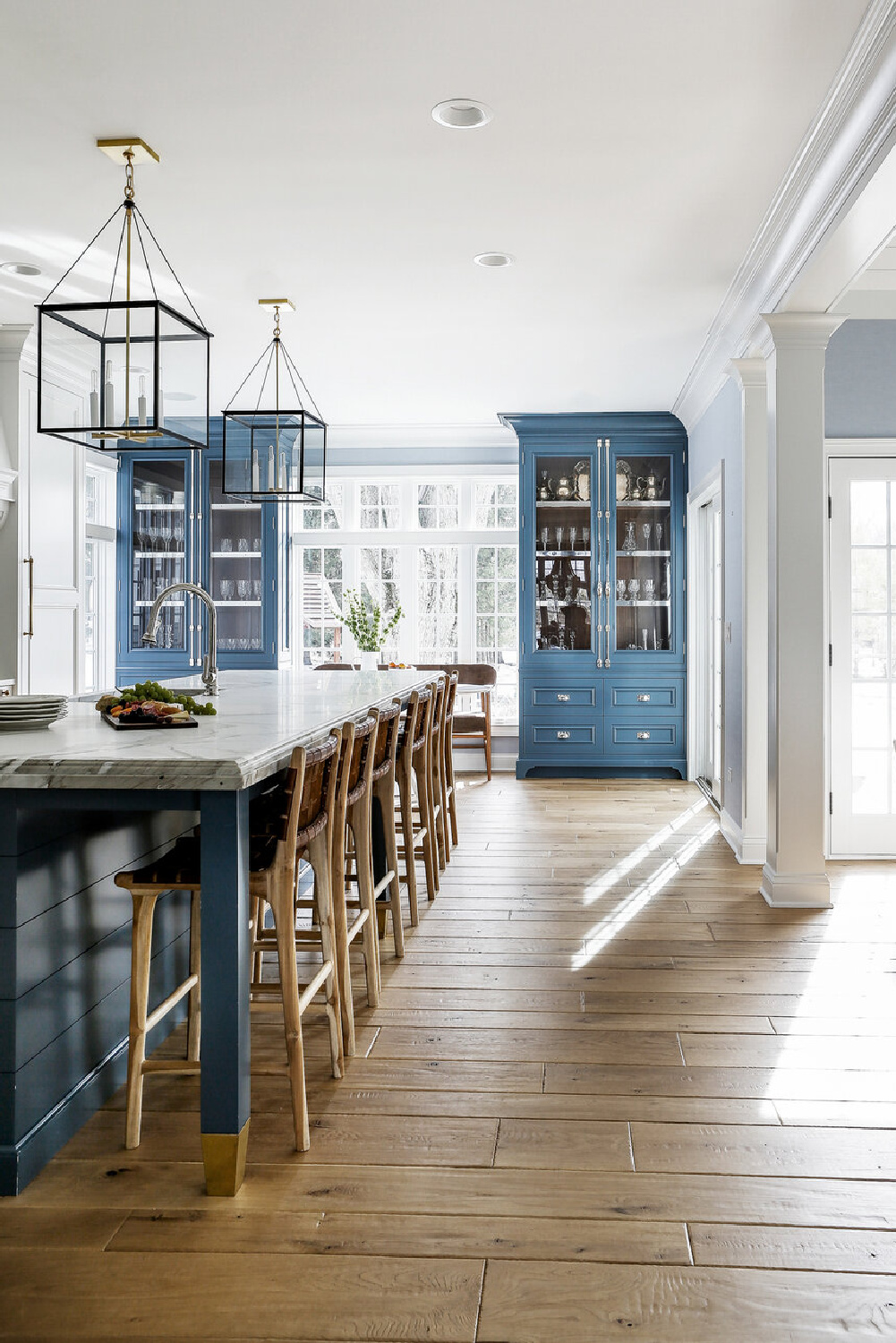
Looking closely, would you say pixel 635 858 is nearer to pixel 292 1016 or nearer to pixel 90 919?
pixel 292 1016

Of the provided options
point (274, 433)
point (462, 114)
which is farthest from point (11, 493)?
point (462, 114)

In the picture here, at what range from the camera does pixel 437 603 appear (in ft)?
29.3

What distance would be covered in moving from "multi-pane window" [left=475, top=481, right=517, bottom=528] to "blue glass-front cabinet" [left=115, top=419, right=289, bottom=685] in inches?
67.2

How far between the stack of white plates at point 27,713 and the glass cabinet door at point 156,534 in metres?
5.67

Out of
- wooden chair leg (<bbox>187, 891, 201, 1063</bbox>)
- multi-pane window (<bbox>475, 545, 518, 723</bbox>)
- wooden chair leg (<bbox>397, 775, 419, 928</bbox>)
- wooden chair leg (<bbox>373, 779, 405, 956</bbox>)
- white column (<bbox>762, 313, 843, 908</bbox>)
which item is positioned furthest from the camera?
multi-pane window (<bbox>475, 545, 518, 723</bbox>)

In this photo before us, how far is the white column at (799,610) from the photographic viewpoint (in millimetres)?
4375

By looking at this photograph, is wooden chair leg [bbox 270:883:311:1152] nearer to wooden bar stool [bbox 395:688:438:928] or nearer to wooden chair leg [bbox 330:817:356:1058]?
wooden chair leg [bbox 330:817:356:1058]

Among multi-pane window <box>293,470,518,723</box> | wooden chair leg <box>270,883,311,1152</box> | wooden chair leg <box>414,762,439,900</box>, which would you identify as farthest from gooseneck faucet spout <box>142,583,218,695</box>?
multi-pane window <box>293,470,518,723</box>

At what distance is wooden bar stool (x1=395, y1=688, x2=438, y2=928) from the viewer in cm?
420

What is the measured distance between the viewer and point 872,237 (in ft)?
11.6

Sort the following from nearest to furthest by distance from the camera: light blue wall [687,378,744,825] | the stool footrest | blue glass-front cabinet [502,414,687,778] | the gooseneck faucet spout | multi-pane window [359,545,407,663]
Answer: the stool footrest, the gooseneck faucet spout, light blue wall [687,378,744,825], blue glass-front cabinet [502,414,687,778], multi-pane window [359,545,407,663]

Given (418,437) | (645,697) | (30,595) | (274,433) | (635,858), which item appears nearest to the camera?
(635,858)

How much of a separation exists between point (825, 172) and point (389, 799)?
258 cm

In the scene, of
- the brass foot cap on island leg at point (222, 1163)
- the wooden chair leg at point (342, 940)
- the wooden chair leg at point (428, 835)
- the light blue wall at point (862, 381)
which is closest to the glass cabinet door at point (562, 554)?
the light blue wall at point (862, 381)
